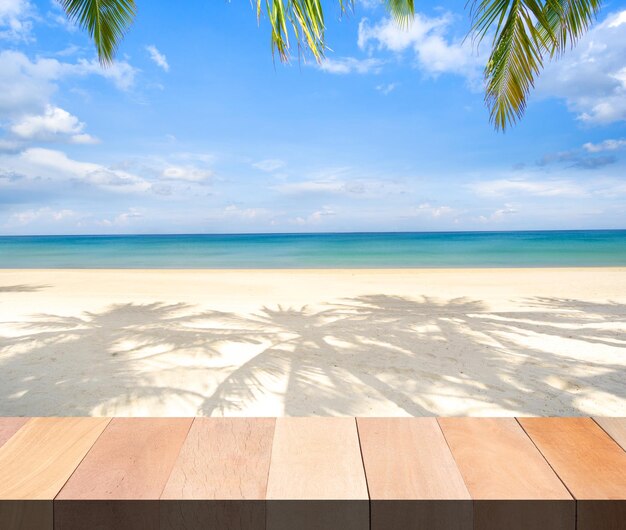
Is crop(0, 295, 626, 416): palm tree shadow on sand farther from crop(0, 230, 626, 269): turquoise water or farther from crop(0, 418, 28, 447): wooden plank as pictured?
crop(0, 230, 626, 269): turquoise water

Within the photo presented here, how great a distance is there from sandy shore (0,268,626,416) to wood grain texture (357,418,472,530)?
1.81 m

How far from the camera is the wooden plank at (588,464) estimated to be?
91 cm

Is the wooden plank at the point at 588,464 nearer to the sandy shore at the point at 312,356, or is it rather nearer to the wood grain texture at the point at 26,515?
the wood grain texture at the point at 26,515

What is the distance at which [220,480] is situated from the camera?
0.98 m

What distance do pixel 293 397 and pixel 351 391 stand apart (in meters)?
0.41

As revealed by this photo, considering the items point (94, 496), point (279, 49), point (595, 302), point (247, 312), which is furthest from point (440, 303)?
point (94, 496)

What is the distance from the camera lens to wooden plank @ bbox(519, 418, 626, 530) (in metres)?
0.91

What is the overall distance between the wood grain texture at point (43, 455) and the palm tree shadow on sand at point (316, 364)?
1.76 metres

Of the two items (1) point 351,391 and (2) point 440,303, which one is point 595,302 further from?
(1) point 351,391

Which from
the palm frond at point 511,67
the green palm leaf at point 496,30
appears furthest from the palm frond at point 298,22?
the palm frond at point 511,67

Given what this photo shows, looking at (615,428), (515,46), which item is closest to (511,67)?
(515,46)

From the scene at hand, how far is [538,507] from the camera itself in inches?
35.3

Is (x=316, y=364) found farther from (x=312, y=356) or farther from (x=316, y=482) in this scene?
(x=316, y=482)

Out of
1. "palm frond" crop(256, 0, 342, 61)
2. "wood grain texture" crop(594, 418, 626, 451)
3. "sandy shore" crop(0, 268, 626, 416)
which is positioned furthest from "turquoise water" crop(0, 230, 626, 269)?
"wood grain texture" crop(594, 418, 626, 451)
